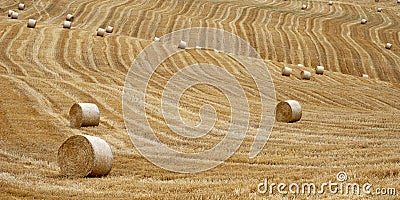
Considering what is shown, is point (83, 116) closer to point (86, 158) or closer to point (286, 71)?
point (86, 158)

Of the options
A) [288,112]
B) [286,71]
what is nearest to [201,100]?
[288,112]

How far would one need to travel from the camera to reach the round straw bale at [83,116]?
16.8 meters

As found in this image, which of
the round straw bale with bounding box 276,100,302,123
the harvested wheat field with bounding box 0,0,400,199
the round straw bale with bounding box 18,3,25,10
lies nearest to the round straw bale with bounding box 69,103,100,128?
the harvested wheat field with bounding box 0,0,400,199

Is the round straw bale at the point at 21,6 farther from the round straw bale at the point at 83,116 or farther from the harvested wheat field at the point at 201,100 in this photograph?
the round straw bale at the point at 83,116

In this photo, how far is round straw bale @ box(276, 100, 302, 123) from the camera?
19688 millimetres

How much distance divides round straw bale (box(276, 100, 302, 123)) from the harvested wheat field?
372mm

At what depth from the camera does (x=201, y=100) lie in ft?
77.8

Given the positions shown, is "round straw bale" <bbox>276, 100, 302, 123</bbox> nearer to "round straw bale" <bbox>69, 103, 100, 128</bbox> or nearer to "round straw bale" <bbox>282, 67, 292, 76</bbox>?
"round straw bale" <bbox>69, 103, 100, 128</bbox>

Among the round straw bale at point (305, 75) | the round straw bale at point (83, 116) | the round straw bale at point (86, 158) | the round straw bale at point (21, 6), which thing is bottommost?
the round straw bale at point (21, 6)

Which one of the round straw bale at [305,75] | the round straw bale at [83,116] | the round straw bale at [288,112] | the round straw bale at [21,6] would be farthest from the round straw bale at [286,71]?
the round straw bale at [21,6]

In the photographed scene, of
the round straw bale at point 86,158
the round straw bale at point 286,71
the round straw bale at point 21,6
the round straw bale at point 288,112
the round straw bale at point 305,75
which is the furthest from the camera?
the round straw bale at point 21,6

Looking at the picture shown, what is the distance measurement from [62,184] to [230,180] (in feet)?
9.91

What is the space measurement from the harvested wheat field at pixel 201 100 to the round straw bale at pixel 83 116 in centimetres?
18

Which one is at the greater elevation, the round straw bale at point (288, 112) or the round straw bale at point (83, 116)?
the round straw bale at point (83, 116)
